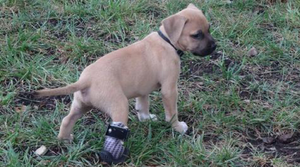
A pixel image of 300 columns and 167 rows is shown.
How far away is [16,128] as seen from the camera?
15.4 feet

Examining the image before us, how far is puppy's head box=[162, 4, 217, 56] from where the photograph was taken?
4637 mm

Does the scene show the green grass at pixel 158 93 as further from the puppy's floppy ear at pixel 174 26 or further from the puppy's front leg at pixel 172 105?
the puppy's floppy ear at pixel 174 26

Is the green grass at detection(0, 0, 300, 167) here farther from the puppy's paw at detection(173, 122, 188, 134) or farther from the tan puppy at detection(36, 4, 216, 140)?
the tan puppy at detection(36, 4, 216, 140)

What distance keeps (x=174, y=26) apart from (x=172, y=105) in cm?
69

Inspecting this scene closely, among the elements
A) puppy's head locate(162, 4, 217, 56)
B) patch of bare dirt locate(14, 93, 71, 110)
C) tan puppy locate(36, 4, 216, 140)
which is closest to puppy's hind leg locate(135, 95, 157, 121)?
tan puppy locate(36, 4, 216, 140)

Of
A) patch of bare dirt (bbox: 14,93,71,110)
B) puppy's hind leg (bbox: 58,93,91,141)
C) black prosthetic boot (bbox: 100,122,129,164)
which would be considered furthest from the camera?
patch of bare dirt (bbox: 14,93,71,110)

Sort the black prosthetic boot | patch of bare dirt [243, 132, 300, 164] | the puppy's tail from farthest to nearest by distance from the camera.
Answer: patch of bare dirt [243, 132, 300, 164]
the black prosthetic boot
the puppy's tail

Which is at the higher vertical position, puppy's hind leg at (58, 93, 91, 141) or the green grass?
puppy's hind leg at (58, 93, 91, 141)

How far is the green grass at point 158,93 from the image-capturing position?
449 centimetres

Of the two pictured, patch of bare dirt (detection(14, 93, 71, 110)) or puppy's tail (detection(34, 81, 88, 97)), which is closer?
puppy's tail (detection(34, 81, 88, 97))

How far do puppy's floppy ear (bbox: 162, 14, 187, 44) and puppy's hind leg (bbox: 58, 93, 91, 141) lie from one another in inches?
36.9

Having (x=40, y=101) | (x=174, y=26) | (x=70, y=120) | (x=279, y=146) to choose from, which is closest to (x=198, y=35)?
(x=174, y=26)

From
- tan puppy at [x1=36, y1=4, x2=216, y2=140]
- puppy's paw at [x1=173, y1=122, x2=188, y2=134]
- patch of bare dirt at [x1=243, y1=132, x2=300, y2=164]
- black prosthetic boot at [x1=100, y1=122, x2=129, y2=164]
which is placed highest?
tan puppy at [x1=36, y1=4, x2=216, y2=140]

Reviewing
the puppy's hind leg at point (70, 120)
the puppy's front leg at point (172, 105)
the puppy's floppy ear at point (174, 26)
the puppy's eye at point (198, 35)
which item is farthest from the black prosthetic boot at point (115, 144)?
the puppy's eye at point (198, 35)
